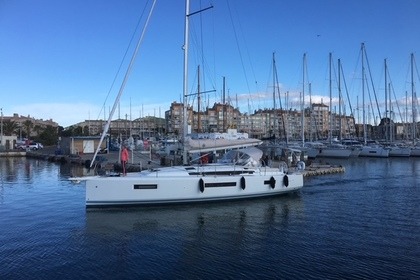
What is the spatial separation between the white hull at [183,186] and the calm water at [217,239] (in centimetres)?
59

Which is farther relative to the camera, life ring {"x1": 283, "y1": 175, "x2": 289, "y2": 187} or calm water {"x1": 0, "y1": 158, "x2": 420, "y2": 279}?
life ring {"x1": 283, "y1": 175, "x2": 289, "y2": 187}

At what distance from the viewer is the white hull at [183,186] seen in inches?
822

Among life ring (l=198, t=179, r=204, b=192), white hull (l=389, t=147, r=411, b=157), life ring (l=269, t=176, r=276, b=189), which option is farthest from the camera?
white hull (l=389, t=147, r=411, b=157)

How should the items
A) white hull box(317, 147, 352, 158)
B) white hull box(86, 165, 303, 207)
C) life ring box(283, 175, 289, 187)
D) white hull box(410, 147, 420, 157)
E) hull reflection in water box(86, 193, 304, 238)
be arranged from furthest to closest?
white hull box(410, 147, 420, 157) < white hull box(317, 147, 352, 158) < life ring box(283, 175, 289, 187) < white hull box(86, 165, 303, 207) < hull reflection in water box(86, 193, 304, 238)

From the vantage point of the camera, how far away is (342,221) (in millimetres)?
18719

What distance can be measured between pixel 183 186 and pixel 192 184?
0.53 metres

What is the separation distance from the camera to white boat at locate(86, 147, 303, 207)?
20.9 meters

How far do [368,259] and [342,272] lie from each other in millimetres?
1750

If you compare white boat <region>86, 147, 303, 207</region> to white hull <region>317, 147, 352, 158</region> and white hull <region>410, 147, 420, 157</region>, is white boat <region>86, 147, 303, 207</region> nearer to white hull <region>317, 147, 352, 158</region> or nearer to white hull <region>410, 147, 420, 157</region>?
white hull <region>317, 147, 352, 158</region>

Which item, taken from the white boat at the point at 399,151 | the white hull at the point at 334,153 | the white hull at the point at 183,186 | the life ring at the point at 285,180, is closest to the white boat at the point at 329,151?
the white hull at the point at 334,153

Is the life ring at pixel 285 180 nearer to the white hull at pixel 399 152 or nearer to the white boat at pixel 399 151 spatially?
the white boat at pixel 399 151

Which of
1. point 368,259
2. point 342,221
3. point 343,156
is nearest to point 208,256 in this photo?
point 368,259

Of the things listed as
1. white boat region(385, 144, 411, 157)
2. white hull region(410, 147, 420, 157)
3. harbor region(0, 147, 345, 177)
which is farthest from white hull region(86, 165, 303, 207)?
white hull region(410, 147, 420, 157)

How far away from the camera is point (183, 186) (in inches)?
866
